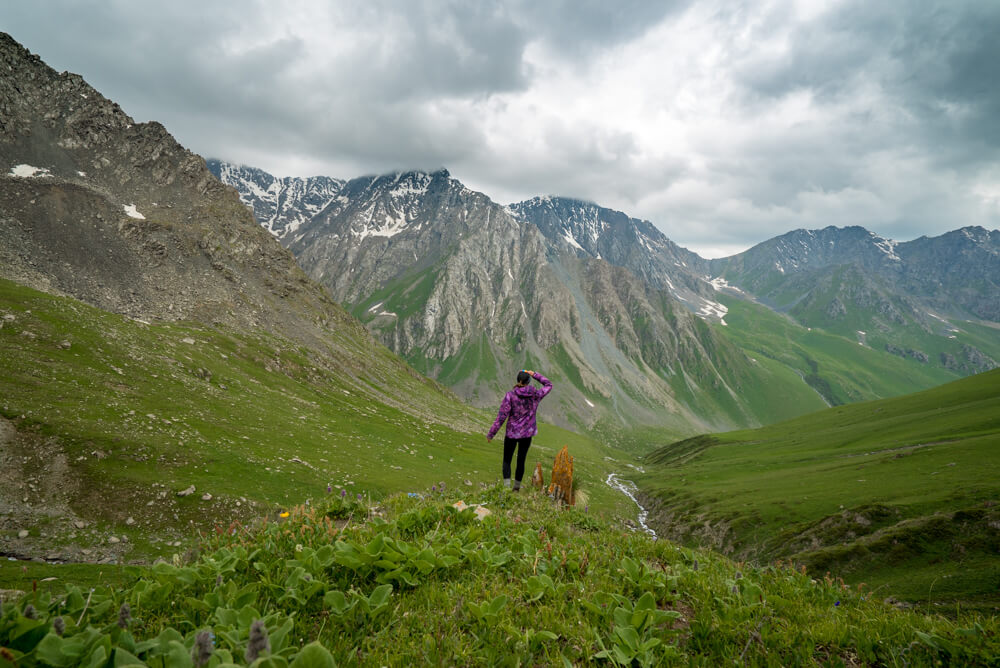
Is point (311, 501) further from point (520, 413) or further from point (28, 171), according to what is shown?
point (28, 171)

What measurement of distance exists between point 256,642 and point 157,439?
135ft

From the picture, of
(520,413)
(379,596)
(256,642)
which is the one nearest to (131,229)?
(520,413)

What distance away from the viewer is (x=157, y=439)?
109 feet

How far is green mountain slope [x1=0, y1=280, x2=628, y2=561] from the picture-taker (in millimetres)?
24328

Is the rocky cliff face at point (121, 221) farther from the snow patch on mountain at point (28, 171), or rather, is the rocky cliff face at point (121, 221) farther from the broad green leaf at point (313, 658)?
the broad green leaf at point (313, 658)

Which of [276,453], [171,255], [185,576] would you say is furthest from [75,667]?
[171,255]

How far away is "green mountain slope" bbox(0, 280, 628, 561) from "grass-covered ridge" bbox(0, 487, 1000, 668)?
16.7 feet

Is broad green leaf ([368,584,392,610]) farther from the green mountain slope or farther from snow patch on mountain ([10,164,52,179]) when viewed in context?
snow patch on mountain ([10,164,52,179])

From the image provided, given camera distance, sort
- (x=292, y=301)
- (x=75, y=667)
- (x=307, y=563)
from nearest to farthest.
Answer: (x=75, y=667)
(x=307, y=563)
(x=292, y=301)

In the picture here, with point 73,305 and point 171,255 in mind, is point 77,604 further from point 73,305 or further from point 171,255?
point 171,255

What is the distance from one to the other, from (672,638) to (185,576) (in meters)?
5.36

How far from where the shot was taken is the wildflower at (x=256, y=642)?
7.70ft

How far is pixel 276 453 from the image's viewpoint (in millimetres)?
42000

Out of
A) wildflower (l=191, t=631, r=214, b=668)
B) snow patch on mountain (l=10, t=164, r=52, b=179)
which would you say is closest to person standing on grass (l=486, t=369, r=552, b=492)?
wildflower (l=191, t=631, r=214, b=668)
